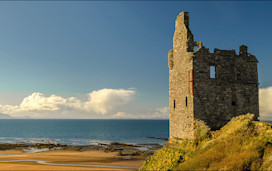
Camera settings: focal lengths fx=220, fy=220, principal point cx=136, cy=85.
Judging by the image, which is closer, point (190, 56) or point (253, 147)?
point (253, 147)

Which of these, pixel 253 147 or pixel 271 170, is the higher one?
pixel 253 147

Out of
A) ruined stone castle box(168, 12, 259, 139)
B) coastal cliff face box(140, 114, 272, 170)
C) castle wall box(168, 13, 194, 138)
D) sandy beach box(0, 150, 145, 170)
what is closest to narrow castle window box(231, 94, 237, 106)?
ruined stone castle box(168, 12, 259, 139)

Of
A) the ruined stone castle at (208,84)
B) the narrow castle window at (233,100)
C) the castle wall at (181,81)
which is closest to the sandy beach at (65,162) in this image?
the castle wall at (181,81)

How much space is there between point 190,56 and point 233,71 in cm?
393

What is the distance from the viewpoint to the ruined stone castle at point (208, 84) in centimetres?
1723

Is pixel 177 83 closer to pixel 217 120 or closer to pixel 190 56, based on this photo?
pixel 190 56

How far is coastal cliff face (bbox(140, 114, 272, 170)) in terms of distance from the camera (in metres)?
11.6

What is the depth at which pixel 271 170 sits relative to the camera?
35.2ft

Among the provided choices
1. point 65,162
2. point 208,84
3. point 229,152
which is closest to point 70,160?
point 65,162

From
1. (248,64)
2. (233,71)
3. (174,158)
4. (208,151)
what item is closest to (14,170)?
(174,158)

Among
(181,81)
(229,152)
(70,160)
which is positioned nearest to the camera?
(229,152)

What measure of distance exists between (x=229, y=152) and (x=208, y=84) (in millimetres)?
6275

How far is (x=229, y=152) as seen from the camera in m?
12.5

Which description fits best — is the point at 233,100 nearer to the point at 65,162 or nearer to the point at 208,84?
the point at 208,84
